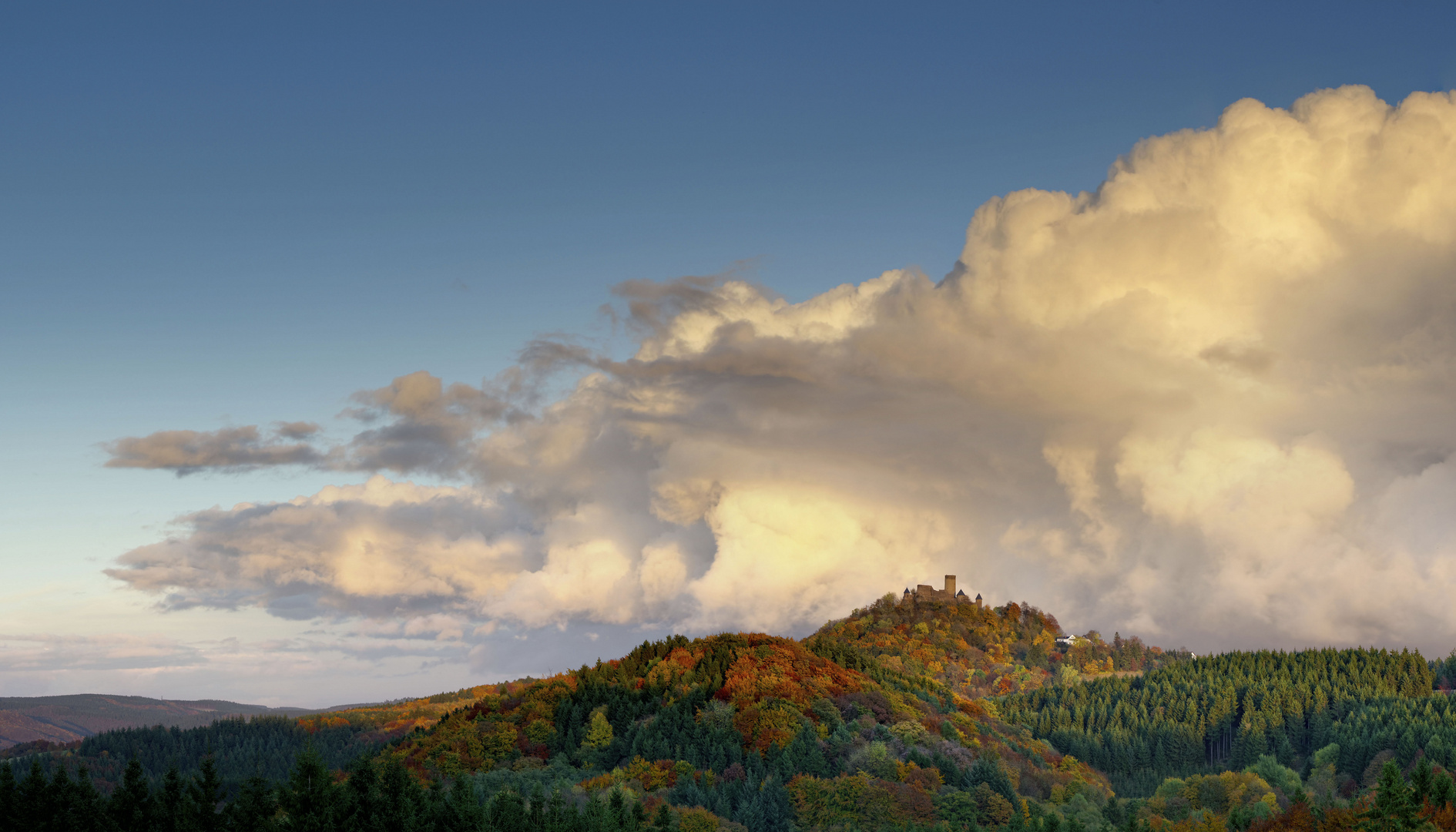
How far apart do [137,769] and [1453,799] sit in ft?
569

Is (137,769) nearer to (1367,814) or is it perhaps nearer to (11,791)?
(11,791)

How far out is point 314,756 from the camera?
11075 centimetres

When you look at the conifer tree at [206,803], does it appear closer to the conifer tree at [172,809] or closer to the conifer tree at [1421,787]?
the conifer tree at [172,809]

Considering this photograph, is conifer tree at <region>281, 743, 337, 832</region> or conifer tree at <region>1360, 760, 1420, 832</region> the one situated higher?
conifer tree at <region>281, 743, 337, 832</region>

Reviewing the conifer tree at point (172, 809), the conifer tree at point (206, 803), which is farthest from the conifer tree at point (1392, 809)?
the conifer tree at point (172, 809)

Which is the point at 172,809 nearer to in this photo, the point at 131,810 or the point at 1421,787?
the point at 131,810

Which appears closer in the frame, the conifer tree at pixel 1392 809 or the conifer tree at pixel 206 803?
the conifer tree at pixel 206 803

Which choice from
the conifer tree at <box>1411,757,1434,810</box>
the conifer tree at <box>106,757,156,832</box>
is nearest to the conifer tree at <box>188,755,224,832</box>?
the conifer tree at <box>106,757,156,832</box>

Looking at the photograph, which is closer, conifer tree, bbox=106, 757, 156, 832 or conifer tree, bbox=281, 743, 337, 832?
conifer tree, bbox=281, 743, 337, 832

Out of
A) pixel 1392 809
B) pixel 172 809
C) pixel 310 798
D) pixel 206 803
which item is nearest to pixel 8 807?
pixel 172 809

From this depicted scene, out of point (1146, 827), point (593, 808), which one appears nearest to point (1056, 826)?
point (1146, 827)

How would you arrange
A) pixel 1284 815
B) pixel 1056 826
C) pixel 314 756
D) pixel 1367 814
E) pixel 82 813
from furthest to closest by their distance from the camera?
pixel 1284 815, pixel 1056 826, pixel 1367 814, pixel 82 813, pixel 314 756

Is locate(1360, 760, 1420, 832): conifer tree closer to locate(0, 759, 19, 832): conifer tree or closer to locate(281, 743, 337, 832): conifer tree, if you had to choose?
locate(281, 743, 337, 832): conifer tree

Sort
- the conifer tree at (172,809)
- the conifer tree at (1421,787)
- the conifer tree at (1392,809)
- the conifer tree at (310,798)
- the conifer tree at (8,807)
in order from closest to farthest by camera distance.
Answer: the conifer tree at (310,798)
the conifer tree at (172,809)
the conifer tree at (8,807)
the conifer tree at (1392,809)
the conifer tree at (1421,787)
